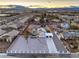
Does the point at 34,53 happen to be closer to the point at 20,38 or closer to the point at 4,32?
the point at 20,38

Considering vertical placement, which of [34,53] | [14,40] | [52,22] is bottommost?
[34,53]

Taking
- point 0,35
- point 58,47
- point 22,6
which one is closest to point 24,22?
point 22,6

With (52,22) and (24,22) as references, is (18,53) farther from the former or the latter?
(52,22)

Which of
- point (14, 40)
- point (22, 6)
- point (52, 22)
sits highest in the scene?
point (22, 6)

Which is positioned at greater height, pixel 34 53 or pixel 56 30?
pixel 56 30

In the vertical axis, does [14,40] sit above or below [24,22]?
below

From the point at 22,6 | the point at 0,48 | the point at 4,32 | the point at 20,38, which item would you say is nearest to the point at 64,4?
the point at 22,6

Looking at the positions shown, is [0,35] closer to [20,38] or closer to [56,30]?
[20,38]

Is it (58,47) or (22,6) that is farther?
(22,6)
